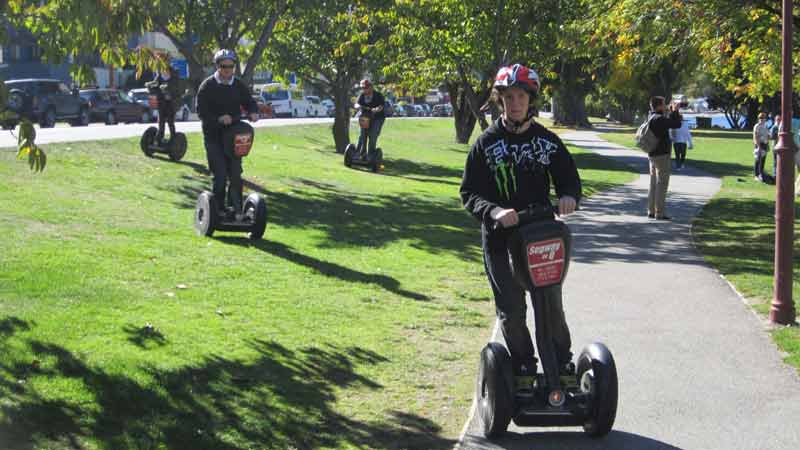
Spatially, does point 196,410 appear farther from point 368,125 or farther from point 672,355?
point 368,125

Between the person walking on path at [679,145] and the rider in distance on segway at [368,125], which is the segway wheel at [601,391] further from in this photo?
the person walking on path at [679,145]

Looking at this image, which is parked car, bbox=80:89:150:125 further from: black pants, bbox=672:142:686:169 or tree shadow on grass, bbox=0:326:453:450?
tree shadow on grass, bbox=0:326:453:450

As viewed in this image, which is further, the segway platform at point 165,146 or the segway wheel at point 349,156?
the segway wheel at point 349,156

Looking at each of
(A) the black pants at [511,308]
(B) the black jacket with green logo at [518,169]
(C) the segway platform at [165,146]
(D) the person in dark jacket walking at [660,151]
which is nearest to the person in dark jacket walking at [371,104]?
(C) the segway platform at [165,146]

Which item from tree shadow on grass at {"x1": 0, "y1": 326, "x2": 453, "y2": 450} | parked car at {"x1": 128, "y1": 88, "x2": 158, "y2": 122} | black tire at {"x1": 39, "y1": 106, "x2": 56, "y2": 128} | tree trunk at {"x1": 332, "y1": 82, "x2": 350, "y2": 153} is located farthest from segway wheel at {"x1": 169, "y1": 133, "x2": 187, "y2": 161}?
parked car at {"x1": 128, "y1": 88, "x2": 158, "y2": 122}

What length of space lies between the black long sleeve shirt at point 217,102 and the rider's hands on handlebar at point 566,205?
22.2 ft

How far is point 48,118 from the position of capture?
41844 mm

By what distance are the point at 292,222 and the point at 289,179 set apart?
6204mm

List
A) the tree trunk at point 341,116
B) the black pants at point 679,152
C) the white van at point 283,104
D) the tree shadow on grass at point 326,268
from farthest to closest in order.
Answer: the white van at point 283,104 < the black pants at point 679,152 < the tree trunk at point 341,116 < the tree shadow on grass at point 326,268

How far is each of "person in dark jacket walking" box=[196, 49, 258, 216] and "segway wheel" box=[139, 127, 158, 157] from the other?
9.61 meters

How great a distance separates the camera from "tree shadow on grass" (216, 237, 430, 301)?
10.5 m

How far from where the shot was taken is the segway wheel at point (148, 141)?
21359mm

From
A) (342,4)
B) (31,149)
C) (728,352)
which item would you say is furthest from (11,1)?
(342,4)

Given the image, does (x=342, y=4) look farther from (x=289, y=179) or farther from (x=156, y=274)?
(x=156, y=274)
